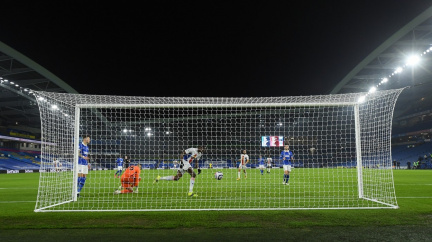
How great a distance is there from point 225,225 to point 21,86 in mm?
37142

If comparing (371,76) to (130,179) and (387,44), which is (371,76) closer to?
(387,44)

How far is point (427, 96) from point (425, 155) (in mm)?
11563

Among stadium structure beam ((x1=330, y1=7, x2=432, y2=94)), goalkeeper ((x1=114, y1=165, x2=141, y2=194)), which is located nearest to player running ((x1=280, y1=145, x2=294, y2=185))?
goalkeeper ((x1=114, y1=165, x2=141, y2=194))

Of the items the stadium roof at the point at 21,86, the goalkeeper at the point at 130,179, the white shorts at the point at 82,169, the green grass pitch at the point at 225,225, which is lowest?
the green grass pitch at the point at 225,225

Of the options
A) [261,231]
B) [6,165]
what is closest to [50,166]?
[261,231]

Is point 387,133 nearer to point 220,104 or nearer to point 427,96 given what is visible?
point 220,104

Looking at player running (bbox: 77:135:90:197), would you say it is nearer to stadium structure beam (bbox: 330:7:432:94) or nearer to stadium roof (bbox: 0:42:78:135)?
stadium roof (bbox: 0:42:78:135)

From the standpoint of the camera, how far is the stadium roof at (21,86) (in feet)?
94.2

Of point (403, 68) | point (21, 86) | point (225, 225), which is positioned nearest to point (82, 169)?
point (225, 225)

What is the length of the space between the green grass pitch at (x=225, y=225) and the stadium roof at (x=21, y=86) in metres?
20.7

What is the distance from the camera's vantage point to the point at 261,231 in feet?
16.1

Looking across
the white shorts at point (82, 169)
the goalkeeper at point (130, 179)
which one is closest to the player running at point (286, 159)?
the goalkeeper at point (130, 179)

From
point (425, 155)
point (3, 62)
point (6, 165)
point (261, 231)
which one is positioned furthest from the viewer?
point (425, 155)

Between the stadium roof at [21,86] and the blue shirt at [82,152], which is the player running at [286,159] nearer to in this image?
the blue shirt at [82,152]
